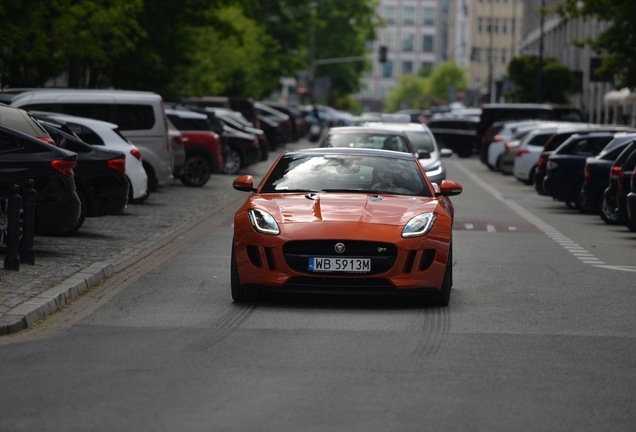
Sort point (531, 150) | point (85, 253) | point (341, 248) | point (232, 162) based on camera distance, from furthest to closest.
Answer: point (232, 162), point (531, 150), point (85, 253), point (341, 248)

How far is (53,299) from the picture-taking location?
424 inches

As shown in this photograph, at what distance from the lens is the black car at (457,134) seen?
54.1 m

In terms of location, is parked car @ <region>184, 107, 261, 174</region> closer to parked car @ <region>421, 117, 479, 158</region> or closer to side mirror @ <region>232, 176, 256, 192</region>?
parked car @ <region>421, 117, 479, 158</region>

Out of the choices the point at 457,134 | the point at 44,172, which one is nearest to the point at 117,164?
the point at 44,172

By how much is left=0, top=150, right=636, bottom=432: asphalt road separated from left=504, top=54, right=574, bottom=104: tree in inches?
2123

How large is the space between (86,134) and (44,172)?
5782mm

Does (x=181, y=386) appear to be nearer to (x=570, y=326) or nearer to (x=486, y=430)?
(x=486, y=430)

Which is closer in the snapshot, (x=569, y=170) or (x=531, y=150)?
(x=569, y=170)

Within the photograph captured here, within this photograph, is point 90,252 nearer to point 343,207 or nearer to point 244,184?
point 244,184

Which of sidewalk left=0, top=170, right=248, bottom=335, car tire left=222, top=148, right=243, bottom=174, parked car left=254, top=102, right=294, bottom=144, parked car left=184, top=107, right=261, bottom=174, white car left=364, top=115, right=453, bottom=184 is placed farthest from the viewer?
parked car left=254, top=102, right=294, bottom=144

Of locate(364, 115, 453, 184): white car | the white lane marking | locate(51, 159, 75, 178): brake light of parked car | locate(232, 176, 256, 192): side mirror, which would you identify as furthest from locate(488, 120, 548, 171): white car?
locate(232, 176, 256, 192): side mirror

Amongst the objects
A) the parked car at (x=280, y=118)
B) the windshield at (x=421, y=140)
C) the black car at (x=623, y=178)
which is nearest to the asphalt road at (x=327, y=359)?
the black car at (x=623, y=178)

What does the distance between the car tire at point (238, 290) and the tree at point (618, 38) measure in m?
28.6

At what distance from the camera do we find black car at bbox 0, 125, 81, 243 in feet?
46.2
